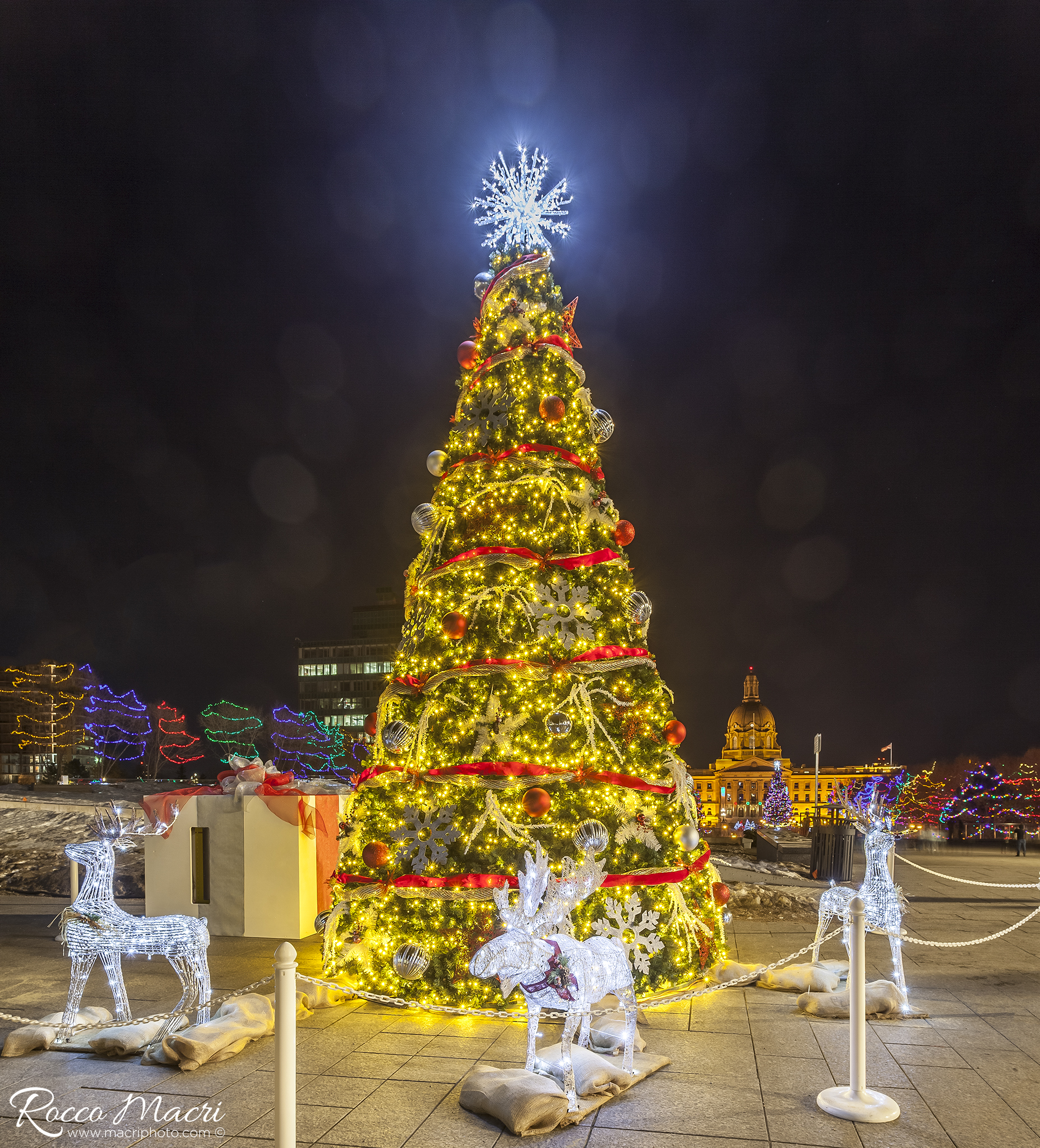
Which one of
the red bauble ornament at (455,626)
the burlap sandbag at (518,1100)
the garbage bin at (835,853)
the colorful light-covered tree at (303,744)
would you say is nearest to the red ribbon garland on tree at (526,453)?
the red bauble ornament at (455,626)

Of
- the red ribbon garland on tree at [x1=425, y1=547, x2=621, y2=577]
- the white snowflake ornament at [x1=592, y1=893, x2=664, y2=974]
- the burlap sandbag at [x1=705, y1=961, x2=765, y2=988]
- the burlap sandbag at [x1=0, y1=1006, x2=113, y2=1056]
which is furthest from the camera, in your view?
the red ribbon garland on tree at [x1=425, y1=547, x2=621, y2=577]

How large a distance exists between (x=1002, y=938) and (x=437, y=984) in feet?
25.5

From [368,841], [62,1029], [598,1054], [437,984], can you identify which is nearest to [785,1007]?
[598,1054]

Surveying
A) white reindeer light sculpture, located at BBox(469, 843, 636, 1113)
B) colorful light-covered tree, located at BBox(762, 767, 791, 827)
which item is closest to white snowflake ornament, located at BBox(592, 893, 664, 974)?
white reindeer light sculpture, located at BBox(469, 843, 636, 1113)

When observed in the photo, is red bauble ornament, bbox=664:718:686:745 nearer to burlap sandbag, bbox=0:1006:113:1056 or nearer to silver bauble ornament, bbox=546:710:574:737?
silver bauble ornament, bbox=546:710:574:737

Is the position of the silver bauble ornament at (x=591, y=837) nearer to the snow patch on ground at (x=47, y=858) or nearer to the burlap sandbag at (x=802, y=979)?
the burlap sandbag at (x=802, y=979)

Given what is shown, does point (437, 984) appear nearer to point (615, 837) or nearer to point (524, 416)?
point (615, 837)

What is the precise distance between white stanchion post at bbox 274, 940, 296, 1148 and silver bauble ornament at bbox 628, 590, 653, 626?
5160mm

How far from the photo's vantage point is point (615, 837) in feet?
24.9

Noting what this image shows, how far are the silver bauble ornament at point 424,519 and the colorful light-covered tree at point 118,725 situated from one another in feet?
130

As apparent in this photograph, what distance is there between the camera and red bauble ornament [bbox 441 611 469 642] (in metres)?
7.85

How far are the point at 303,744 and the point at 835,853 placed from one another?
54499 millimetres

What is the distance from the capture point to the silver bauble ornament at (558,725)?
7523mm

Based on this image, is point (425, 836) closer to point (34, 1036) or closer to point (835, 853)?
point (34, 1036)
